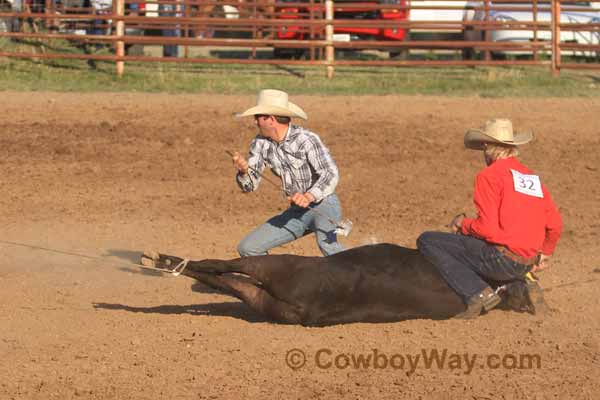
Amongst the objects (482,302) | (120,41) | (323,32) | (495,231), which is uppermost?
(323,32)

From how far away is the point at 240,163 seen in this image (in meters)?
6.88

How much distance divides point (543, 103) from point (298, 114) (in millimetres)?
9193

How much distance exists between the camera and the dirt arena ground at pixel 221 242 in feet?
18.6

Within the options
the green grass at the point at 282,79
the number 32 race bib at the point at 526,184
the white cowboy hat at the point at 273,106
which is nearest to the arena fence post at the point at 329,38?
the green grass at the point at 282,79

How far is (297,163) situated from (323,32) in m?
13.0

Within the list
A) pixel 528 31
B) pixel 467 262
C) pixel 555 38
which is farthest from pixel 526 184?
pixel 528 31

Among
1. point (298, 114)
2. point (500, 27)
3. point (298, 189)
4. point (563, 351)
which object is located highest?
point (500, 27)

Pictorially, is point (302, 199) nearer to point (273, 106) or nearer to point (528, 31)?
point (273, 106)

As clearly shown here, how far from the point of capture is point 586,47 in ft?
57.4

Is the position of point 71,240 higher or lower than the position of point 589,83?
lower

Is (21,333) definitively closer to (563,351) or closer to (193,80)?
(563,351)

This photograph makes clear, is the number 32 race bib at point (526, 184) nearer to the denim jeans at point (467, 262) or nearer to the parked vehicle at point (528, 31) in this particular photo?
the denim jeans at point (467, 262)

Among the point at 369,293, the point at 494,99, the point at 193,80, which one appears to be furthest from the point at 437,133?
the point at 369,293

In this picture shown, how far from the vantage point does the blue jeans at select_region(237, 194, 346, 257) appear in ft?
23.4
